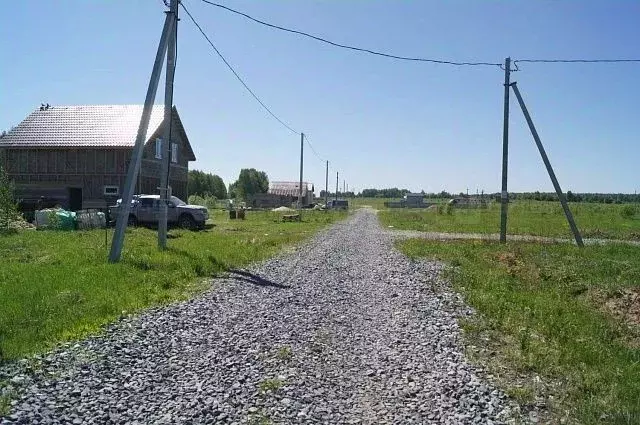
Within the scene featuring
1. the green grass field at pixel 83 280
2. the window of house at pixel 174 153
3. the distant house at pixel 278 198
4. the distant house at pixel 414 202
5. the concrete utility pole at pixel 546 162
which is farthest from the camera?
the distant house at pixel 414 202

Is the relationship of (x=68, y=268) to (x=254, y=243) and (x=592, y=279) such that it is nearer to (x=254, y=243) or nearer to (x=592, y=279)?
(x=254, y=243)

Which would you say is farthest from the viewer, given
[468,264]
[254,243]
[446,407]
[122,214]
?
[254,243]

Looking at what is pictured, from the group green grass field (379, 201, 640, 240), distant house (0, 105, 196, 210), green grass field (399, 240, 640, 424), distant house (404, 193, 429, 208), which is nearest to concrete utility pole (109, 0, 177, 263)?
green grass field (399, 240, 640, 424)

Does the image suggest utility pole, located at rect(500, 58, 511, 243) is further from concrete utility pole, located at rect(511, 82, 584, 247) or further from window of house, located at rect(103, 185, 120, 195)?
window of house, located at rect(103, 185, 120, 195)

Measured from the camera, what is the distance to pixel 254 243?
20297 millimetres

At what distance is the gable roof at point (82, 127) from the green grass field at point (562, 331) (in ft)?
77.8

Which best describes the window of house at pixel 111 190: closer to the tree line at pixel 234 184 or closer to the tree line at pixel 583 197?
the tree line at pixel 234 184

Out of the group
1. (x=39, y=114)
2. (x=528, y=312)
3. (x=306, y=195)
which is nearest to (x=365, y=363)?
(x=528, y=312)

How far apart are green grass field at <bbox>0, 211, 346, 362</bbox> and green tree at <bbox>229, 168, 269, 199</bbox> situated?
352 feet

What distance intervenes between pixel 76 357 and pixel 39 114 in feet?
113

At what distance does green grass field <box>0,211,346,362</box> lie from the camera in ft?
23.5

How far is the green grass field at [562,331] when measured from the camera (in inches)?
203

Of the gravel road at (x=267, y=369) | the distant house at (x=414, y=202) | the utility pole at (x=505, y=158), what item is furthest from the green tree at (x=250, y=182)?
the gravel road at (x=267, y=369)

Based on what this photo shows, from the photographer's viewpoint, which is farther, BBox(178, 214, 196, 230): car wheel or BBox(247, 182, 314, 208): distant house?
BBox(247, 182, 314, 208): distant house
